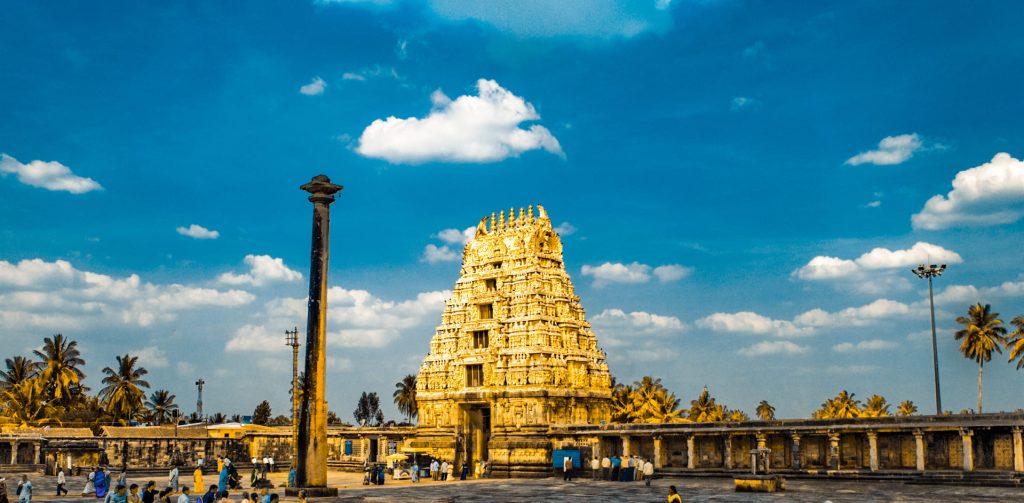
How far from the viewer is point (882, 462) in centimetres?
4509

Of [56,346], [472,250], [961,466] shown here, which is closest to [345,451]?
[472,250]

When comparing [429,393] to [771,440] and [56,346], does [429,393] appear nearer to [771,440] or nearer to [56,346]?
[771,440]

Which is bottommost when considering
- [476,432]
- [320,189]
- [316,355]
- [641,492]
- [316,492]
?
[641,492]

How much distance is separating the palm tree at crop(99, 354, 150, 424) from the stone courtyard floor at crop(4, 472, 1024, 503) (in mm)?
39794

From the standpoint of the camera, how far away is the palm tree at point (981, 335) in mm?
67125

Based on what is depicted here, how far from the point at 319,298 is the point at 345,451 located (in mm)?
39923

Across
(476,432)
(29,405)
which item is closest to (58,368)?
(29,405)

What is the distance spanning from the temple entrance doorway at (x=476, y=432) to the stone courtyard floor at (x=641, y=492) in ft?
40.8

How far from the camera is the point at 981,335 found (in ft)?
221

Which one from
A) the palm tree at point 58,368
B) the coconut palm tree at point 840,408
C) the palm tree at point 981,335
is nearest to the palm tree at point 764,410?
the coconut palm tree at point 840,408

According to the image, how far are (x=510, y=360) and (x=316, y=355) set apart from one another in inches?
1130

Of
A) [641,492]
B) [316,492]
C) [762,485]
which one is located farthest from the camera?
[641,492]

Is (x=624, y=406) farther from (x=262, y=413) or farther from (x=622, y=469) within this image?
(x=262, y=413)

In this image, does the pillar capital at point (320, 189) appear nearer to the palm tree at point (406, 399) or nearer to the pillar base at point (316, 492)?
the pillar base at point (316, 492)
